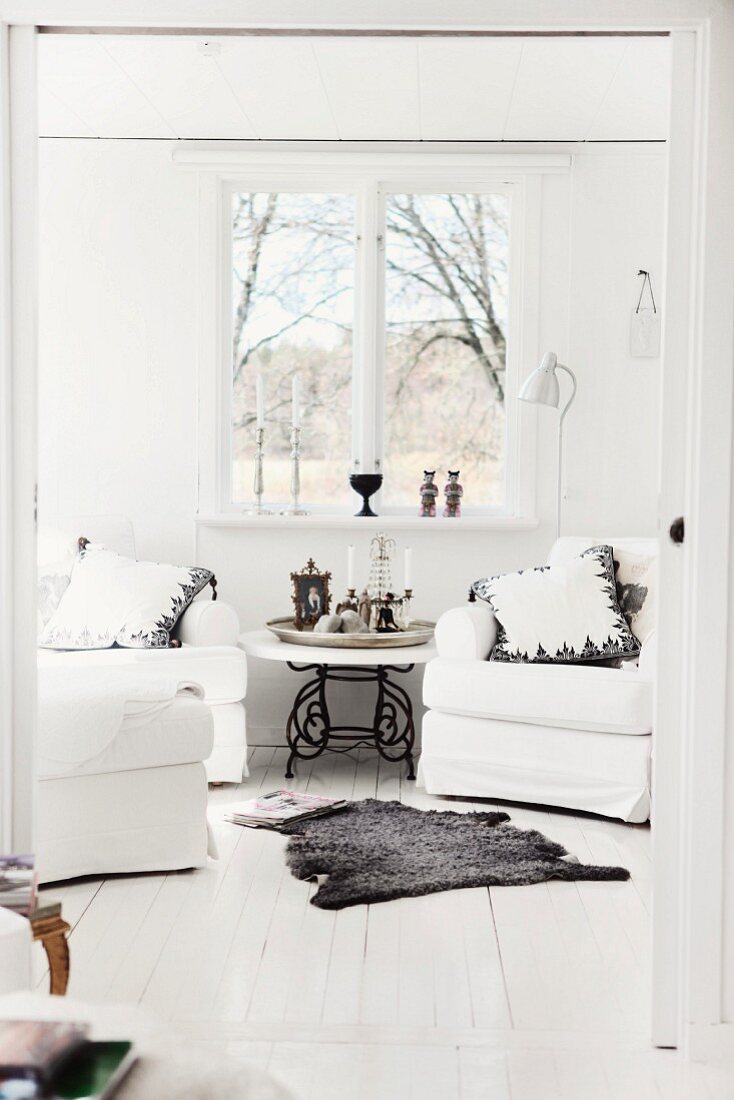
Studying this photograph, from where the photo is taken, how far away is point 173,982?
2.64 m

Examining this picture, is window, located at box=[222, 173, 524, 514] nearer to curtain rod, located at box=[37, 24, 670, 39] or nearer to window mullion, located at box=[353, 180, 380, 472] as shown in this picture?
window mullion, located at box=[353, 180, 380, 472]

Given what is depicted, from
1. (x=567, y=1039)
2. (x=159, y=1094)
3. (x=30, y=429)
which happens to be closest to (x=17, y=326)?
(x=30, y=429)

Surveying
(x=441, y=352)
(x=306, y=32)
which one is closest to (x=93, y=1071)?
(x=306, y=32)

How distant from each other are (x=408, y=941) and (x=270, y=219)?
3390 millimetres

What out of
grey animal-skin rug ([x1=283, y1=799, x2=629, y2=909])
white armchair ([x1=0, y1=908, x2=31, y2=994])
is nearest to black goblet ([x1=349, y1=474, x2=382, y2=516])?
grey animal-skin rug ([x1=283, y1=799, x2=629, y2=909])

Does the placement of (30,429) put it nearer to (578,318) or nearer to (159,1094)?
(159,1094)

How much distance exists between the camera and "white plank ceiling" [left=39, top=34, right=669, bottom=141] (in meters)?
4.02

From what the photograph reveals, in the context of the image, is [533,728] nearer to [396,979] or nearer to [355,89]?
[396,979]

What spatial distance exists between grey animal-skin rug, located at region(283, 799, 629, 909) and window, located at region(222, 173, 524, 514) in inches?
68.1

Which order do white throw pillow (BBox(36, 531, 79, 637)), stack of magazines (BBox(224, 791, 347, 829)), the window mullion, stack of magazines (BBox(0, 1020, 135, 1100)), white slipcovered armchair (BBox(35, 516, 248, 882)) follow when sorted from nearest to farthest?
stack of magazines (BBox(0, 1020, 135, 1100)), white slipcovered armchair (BBox(35, 516, 248, 882)), stack of magazines (BBox(224, 791, 347, 829)), white throw pillow (BBox(36, 531, 79, 637)), the window mullion

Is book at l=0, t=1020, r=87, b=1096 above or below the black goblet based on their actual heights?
below

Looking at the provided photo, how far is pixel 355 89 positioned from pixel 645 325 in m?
1.57

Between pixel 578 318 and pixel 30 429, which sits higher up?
pixel 578 318

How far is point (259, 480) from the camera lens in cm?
525
